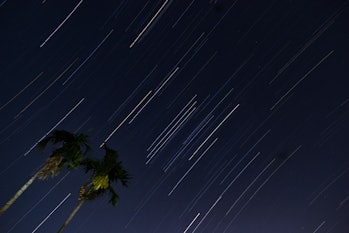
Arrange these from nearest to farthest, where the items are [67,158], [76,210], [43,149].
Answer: [43,149]
[67,158]
[76,210]

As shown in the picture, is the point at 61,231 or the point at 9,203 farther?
the point at 61,231

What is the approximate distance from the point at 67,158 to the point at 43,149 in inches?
67.6

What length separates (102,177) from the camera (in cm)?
2205

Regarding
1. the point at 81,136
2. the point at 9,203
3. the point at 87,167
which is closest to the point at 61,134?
the point at 81,136

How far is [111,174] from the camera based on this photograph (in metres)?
22.7

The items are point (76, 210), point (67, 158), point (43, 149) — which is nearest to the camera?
point (43, 149)

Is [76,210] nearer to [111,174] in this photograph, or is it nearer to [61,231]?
[61,231]

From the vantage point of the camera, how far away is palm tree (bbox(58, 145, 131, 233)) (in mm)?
22094

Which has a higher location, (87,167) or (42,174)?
(87,167)

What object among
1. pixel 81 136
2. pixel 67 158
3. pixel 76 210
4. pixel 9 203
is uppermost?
pixel 81 136

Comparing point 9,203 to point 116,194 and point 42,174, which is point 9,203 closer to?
point 42,174

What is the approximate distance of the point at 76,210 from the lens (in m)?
23.0

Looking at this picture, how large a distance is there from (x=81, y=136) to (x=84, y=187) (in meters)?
3.14

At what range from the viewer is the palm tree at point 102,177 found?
22094 mm
